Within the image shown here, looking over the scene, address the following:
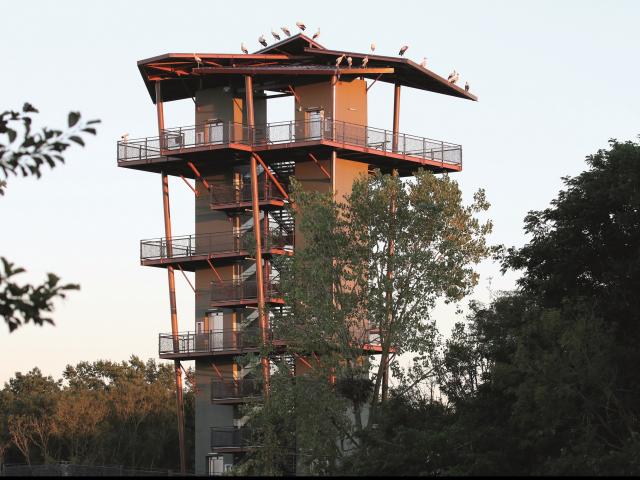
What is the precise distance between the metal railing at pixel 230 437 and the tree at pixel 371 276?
1310cm

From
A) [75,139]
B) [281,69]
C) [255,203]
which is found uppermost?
[281,69]

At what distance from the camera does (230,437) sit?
74938mm

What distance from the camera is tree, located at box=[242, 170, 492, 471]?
193 ft

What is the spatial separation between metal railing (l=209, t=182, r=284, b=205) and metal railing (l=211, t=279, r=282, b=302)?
165 inches

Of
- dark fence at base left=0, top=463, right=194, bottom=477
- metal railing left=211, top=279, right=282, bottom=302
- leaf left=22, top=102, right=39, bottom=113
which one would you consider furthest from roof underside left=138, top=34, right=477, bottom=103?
leaf left=22, top=102, right=39, bottom=113

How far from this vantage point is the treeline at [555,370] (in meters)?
49.0

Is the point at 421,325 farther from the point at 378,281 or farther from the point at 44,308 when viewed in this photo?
the point at 44,308

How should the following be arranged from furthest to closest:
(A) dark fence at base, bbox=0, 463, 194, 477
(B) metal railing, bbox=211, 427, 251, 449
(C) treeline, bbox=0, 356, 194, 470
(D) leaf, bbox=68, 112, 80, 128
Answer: (C) treeline, bbox=0, 356, 194, 470 → (A) dark fence at base, bbox=0, 463, 194, 477 → (B) metal railing, bbox=211, 427, 251, 449 → (D) leaf, bbox=68, 112, 80, 128

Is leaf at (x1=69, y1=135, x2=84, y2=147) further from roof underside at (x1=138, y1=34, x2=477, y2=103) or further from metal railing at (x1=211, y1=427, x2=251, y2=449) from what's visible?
metal railing at (x1=211, y1=427, x2=251, y2=449)

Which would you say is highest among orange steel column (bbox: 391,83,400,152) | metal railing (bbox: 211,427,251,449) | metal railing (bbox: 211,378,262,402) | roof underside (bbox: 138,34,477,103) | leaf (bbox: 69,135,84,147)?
roof underside (bbox: 138,34,477,103)

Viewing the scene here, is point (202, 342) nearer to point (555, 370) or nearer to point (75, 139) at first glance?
point (555, 370)

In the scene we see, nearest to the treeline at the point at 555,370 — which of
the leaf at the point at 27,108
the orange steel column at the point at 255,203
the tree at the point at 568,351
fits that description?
the tree at the point at 568,351

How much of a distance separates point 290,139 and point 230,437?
51.4 ft

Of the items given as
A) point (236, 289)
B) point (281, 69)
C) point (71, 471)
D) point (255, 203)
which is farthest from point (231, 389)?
point (281, 69)
